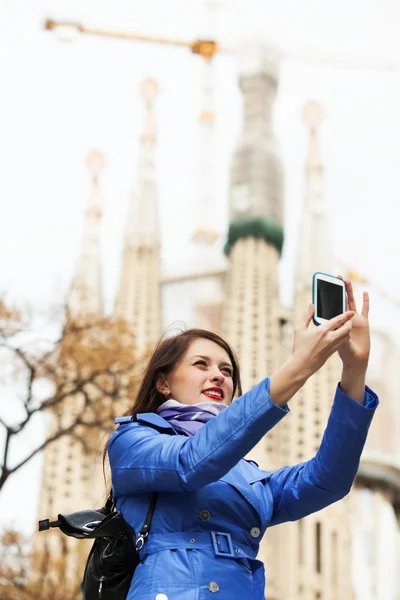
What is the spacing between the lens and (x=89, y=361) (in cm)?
1417

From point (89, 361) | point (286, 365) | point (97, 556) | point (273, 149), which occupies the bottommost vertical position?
point (89, 361)

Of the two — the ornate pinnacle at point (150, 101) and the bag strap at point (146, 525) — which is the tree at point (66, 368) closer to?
the bag strap at point (146, 525)

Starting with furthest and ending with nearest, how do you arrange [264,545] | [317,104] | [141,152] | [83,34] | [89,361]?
[83,34] < [317,104] < [141,152] < [264,545] < [89,361]

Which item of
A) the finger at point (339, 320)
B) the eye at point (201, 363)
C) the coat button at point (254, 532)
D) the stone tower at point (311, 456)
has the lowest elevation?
the stone tower at point (311, 456)

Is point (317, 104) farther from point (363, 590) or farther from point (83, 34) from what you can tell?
point (363, 590)

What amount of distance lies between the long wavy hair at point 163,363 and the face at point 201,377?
0.06ft

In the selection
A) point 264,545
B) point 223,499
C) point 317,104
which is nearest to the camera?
point 223,499

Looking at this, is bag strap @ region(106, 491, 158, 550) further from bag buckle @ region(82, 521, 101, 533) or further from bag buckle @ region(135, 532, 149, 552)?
bag buckle @ region(82, 521, 101, 533)

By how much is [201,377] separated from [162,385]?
0.50 feet

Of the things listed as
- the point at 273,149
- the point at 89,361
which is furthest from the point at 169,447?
the point at 273,149

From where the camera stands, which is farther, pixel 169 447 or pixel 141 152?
pixel 141 152

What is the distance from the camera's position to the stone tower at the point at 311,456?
26250 millimetres

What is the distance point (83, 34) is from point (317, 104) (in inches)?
417

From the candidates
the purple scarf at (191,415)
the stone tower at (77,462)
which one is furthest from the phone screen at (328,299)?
the stone tower at (77,462)
